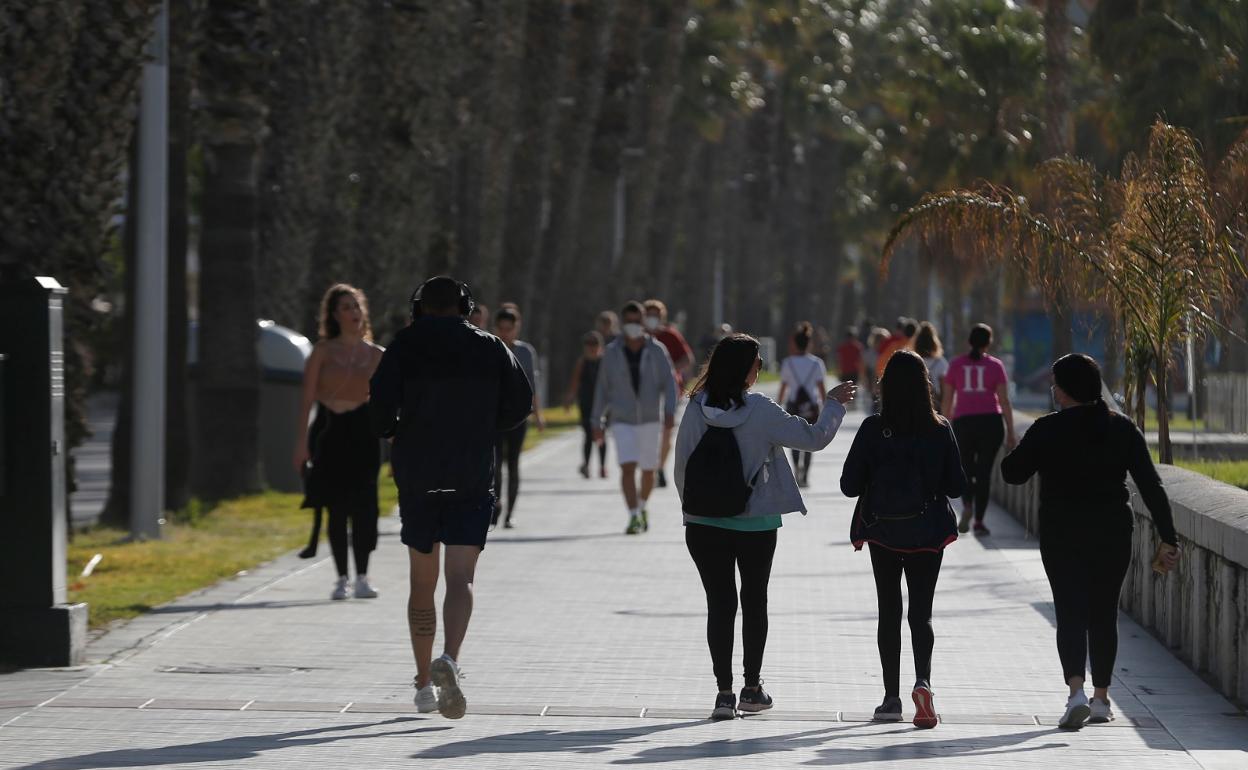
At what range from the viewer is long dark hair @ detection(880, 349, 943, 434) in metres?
8.77

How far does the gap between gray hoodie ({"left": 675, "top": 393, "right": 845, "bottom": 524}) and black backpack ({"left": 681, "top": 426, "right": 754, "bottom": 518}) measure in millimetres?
31

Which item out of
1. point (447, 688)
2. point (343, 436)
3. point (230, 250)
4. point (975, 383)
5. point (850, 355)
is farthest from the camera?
point (850, 355)

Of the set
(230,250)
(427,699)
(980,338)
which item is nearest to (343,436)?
(427,699)

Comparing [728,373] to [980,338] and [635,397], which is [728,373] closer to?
[980,338]

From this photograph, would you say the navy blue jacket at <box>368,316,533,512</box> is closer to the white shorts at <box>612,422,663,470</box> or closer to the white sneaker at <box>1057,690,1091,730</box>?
the white sneaker at <box>1057,690,1091,730</box>

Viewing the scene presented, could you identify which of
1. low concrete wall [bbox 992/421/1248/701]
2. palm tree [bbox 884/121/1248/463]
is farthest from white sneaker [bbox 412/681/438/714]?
palm tree [bbox 884/121/1248/463]

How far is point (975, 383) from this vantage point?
16828mm

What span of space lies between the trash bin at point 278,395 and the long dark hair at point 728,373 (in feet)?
43.5

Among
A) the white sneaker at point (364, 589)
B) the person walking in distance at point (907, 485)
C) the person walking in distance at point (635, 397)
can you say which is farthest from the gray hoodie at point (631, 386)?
the person walking in distance at point (907, 485)

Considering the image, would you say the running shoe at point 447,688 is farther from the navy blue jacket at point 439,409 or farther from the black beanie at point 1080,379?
the black beanie at point 1080,379

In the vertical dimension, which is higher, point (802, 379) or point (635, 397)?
point (802, 379)

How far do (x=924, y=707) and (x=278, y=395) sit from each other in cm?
1445

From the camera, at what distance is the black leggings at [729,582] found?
895cm

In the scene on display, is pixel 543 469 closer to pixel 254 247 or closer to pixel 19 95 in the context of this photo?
pixel 254 247
